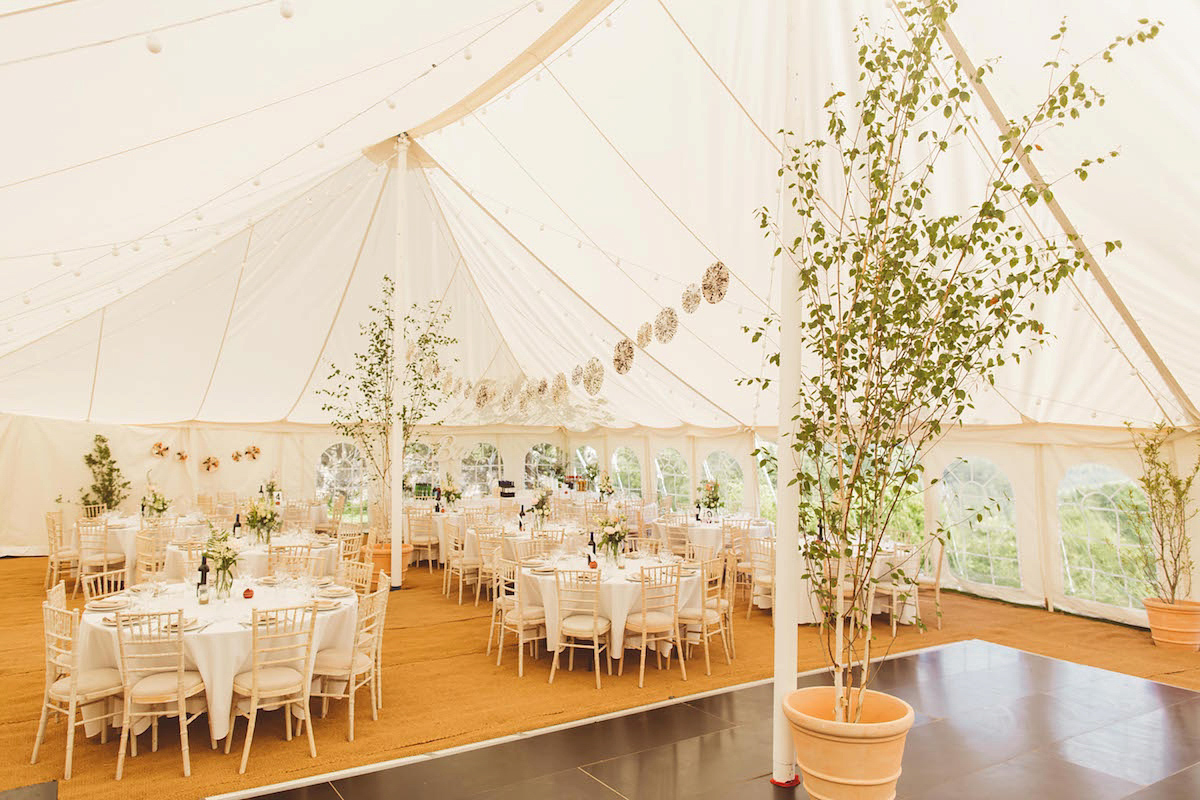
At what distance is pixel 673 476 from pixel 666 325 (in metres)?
6.47

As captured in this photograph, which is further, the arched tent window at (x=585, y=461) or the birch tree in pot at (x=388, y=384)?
the arched tent window at (x=585, y=461)

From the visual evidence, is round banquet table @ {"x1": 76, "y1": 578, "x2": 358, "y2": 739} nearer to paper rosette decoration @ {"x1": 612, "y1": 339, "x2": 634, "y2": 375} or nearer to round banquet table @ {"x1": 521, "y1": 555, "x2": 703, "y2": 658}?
round banquet table @ {"x1": 521, "y1": 555, "x2": 703, "y2": 658}

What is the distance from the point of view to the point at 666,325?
1022 centimetres

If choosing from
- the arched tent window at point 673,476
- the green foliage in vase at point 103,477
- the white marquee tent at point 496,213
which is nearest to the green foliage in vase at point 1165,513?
the white marquee tent at point 496,213

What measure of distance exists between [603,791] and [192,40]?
14.8 ft

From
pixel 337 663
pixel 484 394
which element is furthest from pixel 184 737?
pixel 484 394

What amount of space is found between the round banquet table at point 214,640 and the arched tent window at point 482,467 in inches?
506

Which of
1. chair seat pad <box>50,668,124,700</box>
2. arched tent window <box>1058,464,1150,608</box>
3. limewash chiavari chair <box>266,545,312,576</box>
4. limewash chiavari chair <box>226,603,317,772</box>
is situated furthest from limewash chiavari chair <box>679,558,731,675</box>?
arched tent window <box>1058,464,1150,608</box>

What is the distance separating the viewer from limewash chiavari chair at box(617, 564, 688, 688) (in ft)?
21.6

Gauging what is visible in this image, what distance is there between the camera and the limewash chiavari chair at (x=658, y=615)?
6.58 m

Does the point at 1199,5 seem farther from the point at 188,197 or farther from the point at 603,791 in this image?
the point at 188,197

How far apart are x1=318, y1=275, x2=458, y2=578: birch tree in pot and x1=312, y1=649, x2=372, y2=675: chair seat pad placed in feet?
15.1

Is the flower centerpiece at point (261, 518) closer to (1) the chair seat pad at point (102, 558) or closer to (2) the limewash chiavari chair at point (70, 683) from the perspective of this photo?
(1) the chair seat pad at point (102, 558)

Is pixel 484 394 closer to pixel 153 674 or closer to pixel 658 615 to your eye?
pixel 658 615
